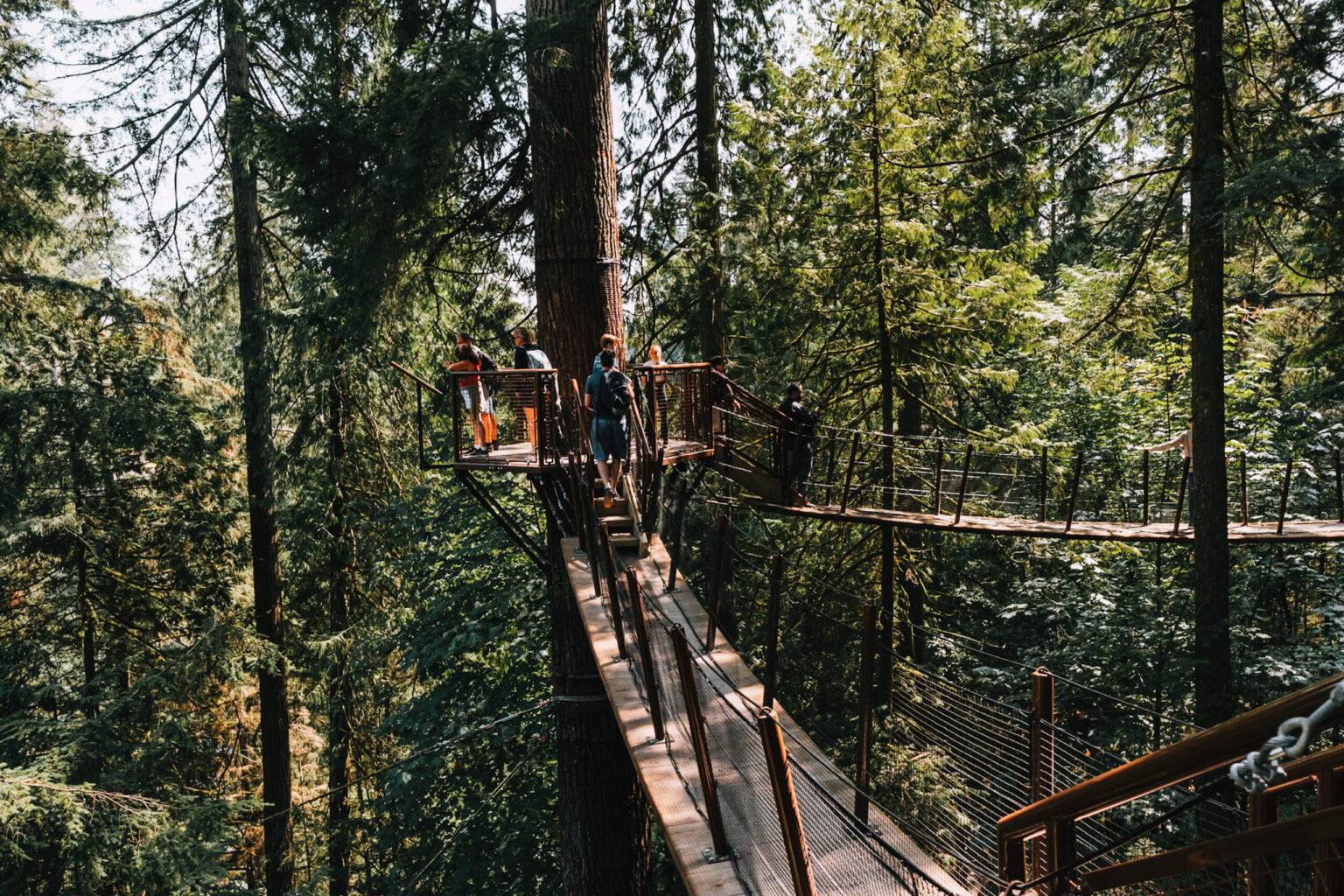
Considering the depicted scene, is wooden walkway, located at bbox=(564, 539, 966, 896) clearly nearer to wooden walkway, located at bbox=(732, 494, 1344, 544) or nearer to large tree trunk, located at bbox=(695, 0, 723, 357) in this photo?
wooden walkway, located at bbox=(732, 494, 1344, 544)

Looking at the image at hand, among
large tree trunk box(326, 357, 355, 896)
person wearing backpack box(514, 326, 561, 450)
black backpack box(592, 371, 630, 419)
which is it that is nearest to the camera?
black backpack box(592, 371, 630, 419)

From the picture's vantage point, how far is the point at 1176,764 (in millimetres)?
2025

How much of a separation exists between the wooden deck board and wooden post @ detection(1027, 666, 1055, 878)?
17.1 feet

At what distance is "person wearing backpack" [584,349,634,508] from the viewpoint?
7.06m

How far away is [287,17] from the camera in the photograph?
10023 millimetres

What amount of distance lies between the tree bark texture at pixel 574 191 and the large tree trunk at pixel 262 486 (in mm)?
6377

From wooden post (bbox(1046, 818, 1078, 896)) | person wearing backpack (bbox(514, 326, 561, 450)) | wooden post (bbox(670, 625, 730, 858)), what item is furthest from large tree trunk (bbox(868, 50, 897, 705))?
wooden post (bbox(1046, 818, 1078, 896))

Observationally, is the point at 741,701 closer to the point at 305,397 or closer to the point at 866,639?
the point at 866,639

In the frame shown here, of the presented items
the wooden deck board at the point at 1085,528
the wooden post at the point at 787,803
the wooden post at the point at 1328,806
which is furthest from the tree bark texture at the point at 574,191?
the wooden post at the point at 1328,806

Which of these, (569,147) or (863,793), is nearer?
(863,793)

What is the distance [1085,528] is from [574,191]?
6.11 metres

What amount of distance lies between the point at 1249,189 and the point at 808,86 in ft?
19.6

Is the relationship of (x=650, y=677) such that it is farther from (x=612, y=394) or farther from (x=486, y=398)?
(x=486, y=398)

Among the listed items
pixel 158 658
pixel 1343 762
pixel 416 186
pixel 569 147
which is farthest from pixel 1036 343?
pixel 158 658
